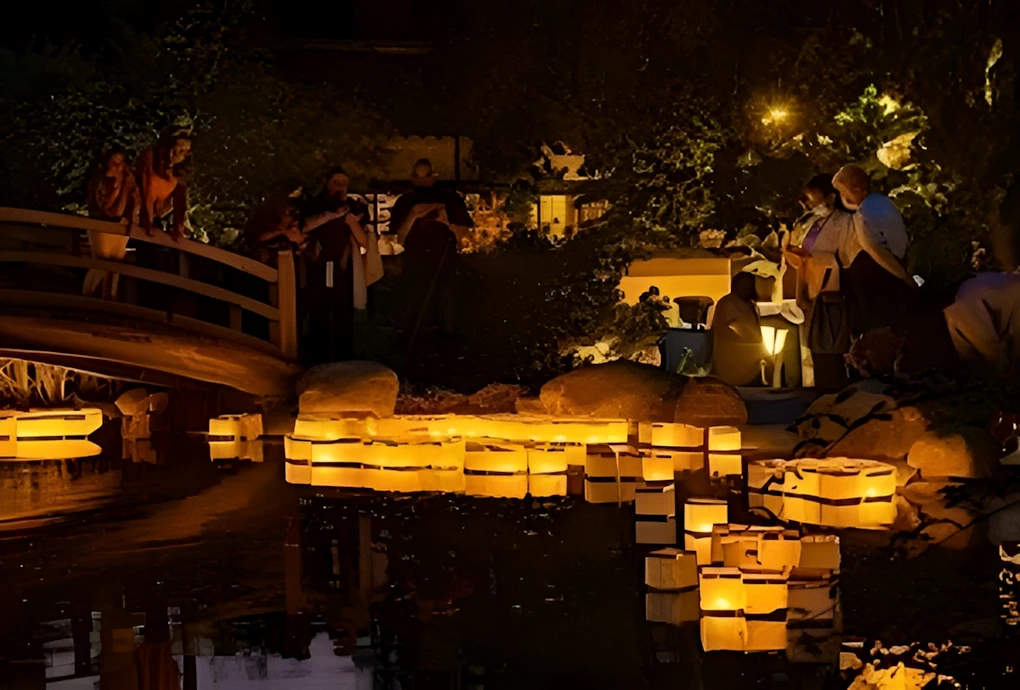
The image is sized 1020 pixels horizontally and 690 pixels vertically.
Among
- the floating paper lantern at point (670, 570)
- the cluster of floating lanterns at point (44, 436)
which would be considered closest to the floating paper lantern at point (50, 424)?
the cluster of floating lanterns at point (44, 436)

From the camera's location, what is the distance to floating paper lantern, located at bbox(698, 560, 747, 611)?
19.4 ft

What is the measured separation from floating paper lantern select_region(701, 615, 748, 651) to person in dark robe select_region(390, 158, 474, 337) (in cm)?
867

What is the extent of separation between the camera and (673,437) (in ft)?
32.2

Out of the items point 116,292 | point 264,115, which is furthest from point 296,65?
point 116,292

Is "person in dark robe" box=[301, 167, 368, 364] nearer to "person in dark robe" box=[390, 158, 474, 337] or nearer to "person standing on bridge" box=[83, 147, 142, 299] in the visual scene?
"person in dark robe" box=[390, 158, 474, 337]

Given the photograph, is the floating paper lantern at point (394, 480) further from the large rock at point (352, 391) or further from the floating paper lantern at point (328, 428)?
the large rock at point (352, 391)

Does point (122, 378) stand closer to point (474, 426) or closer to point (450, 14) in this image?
point (474, 426)

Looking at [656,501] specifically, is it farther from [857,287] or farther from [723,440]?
[857,287]

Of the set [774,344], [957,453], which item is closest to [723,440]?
[957,453]

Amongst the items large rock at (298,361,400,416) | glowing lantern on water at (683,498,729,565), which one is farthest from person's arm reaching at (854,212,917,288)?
glowing lantern on water at (683,498,729,565)

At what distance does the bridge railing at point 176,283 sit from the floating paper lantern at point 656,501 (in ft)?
19.8

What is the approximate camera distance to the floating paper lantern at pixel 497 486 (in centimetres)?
920

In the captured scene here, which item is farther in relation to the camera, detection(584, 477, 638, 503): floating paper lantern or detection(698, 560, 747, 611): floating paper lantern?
detection(584, 477, 638, 503): floating paper lantern

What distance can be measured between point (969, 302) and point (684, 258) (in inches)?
243
